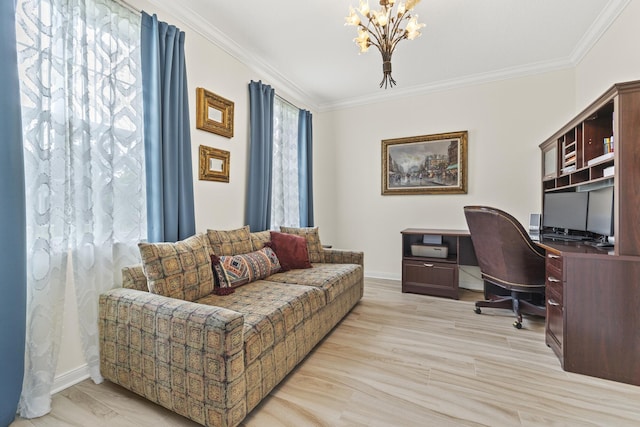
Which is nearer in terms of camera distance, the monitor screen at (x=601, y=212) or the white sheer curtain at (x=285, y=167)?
the monitor screen at (x=601, y=212)

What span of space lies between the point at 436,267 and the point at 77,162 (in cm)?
352

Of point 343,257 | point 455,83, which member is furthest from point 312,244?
point 455,83

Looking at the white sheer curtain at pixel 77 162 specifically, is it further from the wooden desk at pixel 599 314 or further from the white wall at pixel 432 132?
the wooden desk at pixel 599 314

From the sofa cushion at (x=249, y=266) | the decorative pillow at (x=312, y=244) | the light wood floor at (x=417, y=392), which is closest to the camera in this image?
the light wood floor at (x=417, y=392)

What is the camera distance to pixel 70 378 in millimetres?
1769

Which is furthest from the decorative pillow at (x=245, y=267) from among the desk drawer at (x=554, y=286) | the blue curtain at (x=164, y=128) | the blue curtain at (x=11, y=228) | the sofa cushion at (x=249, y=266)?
the desk drawer at (x=554, y=286)

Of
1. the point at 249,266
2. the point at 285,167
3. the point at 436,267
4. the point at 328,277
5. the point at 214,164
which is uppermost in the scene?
the point at 285,167

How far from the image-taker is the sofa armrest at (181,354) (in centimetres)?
131

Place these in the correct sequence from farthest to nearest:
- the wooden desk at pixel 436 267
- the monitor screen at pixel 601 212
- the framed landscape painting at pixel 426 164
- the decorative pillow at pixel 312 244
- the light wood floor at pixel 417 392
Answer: the framed landscape painting at pixel 426 164
the wooden desk at pixel 436 267
the decorative pillow at pixel 312 244
the monitor screen at pixel 601 212
the light wood floor at pixel 417 392

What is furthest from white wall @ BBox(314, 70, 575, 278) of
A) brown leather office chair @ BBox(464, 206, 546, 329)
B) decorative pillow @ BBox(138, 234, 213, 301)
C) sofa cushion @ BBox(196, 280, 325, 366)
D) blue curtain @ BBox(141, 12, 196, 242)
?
decorative pillow @ BBox(138, 234, 213, 301)

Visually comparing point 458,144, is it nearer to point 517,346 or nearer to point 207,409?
point 517,346

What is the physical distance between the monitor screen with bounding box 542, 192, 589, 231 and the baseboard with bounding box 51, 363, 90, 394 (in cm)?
397

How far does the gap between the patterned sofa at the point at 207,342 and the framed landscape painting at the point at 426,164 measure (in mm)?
2481

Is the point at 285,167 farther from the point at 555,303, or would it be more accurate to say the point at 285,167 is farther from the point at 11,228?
the point at 555,303
